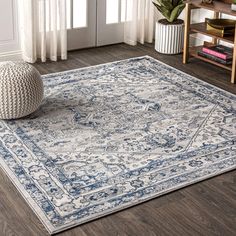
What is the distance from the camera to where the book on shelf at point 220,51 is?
446 centimetres

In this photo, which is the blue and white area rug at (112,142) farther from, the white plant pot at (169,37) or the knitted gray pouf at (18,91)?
the white plant pot at (169,37)

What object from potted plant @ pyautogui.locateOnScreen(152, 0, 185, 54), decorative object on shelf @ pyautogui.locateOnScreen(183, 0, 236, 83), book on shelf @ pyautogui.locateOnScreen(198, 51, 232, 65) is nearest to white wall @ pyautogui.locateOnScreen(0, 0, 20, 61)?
potted plant @ pyautogui.locateOnScreen(152, 0, 185, 54)

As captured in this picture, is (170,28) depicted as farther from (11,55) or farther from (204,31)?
(11,55)

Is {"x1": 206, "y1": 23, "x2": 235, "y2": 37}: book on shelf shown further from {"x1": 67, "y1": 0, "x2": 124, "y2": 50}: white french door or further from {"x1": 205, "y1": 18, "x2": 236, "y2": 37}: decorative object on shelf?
{"x1": 67, "y1": 0, "x2": 124, "y2": 50}: white french door

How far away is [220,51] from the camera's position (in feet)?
14.9

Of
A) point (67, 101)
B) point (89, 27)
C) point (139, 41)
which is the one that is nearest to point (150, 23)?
point (139, 41)

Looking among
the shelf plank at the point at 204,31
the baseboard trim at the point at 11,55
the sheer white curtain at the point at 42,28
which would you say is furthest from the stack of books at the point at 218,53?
the baseboard trim at the point at 11,55

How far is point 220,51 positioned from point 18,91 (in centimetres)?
193

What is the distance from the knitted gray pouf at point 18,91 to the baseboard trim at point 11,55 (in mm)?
1148

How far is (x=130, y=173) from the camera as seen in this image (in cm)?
296

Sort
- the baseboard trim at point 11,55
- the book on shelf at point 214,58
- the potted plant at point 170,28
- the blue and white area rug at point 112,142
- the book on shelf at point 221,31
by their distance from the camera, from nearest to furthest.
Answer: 1. the blue and white area rug at point 112,142
2. the book on shelf at point 221,31
3. the book on shelf at point 214,58
4. the baseboard trim at point 11,55
5. the potted plant at point 170,28

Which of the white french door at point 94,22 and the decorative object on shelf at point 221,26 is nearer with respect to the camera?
the decorative object on shelf at point 221,26

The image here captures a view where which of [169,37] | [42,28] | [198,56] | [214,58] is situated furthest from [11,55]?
[214,58]

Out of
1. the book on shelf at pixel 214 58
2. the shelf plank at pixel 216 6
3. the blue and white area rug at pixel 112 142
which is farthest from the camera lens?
the book on shelf at pixel 214 58
